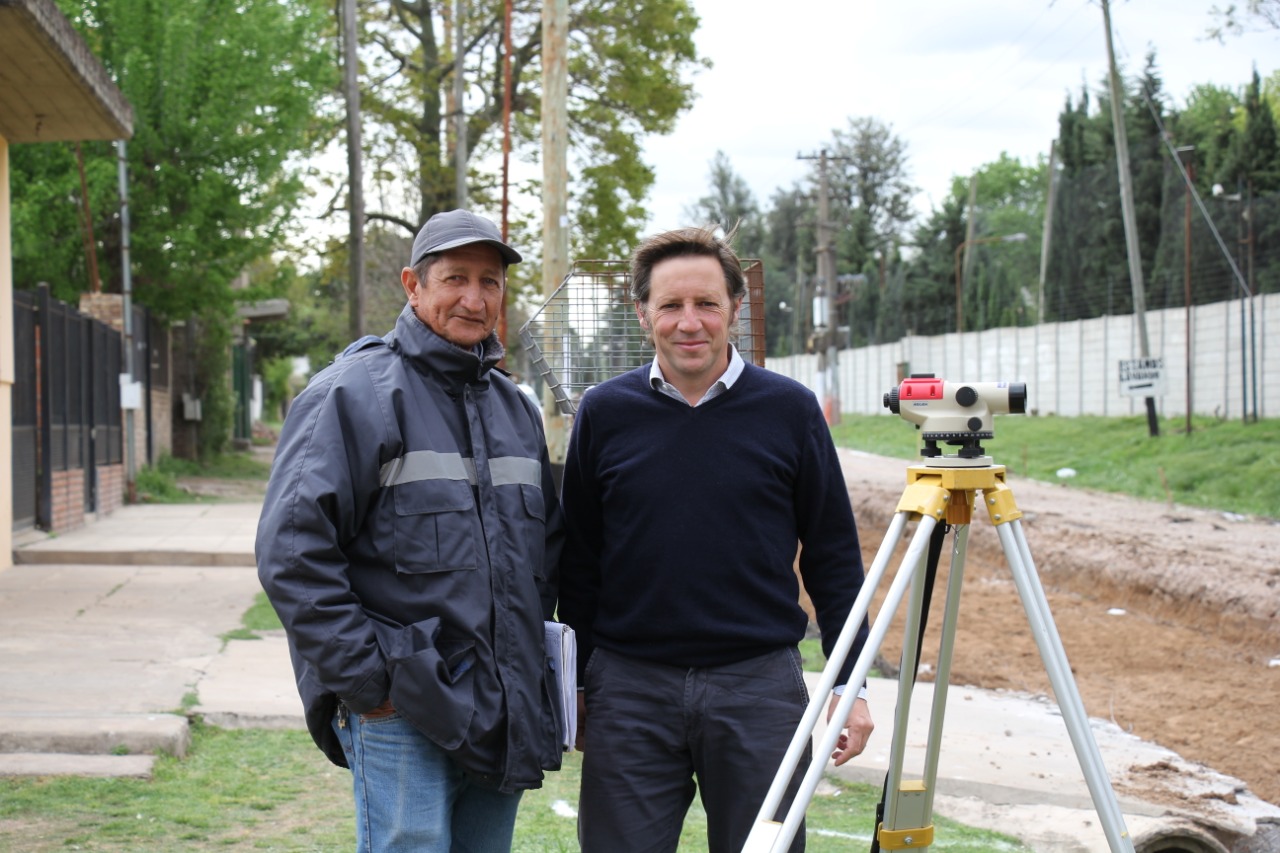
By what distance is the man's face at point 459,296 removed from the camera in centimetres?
300

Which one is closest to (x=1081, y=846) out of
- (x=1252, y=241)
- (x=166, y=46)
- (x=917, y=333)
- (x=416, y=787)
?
(x=416, y=787)

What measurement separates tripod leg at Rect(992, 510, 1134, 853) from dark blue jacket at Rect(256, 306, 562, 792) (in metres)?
1.05

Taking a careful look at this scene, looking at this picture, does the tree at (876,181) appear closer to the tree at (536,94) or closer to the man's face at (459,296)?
the tree at (536,94)

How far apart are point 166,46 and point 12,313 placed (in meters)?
8.57

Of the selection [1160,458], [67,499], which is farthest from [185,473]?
[1160,458]

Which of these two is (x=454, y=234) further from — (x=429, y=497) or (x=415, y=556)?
(x=415, y=556)

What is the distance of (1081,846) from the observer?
4.96m

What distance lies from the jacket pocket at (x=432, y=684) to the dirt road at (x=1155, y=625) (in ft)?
12.0

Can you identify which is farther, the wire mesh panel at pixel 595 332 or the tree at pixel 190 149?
the tree at pixel 190 149

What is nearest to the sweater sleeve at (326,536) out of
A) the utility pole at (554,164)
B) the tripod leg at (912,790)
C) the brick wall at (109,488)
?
the tripod leg at (912,790)

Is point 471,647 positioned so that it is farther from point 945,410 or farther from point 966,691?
point 966,691

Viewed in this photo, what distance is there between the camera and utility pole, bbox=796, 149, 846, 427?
3972 cm

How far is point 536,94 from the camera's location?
92.5ft

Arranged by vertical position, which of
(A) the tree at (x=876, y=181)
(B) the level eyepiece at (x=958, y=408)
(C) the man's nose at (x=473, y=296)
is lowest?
(B) the level eyepiece at (x=958, y=408)
